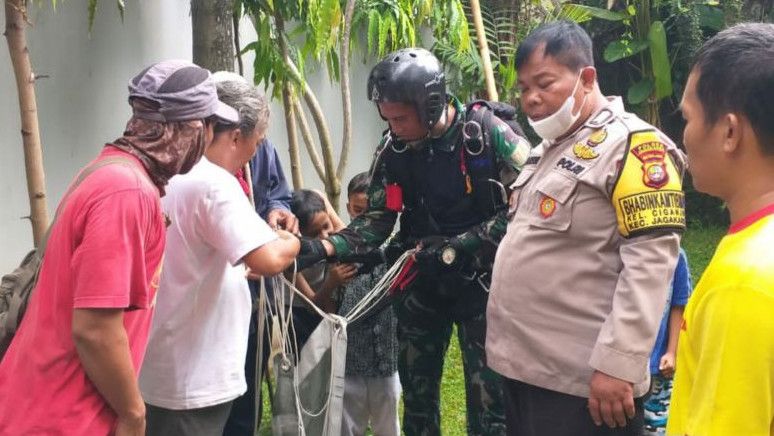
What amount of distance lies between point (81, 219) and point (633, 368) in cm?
154

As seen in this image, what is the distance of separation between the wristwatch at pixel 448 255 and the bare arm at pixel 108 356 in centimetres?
144

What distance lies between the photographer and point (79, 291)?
223cm

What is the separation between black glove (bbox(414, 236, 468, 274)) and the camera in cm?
352

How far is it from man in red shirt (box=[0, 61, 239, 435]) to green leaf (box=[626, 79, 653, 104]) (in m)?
9.36

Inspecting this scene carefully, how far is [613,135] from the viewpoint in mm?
2854

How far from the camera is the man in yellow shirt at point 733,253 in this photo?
4.83 ft

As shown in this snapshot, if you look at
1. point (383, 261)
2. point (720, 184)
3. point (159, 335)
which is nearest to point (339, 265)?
point (383, 261)

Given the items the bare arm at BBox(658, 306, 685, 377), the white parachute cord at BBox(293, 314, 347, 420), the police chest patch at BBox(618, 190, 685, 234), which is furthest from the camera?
the bare arm at BBox(658, 306, 685, 377)

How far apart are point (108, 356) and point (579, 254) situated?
4.55 feet

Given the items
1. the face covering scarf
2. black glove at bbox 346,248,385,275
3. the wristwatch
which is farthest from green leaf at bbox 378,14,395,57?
the face covering scarf

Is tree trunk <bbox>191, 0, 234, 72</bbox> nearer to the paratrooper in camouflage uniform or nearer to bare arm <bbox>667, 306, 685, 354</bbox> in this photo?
the paratrooper in camouflage uniform

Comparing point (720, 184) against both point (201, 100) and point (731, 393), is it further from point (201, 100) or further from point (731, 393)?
point (201, 100)

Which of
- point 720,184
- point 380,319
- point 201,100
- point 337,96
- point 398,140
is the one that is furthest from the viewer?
point 337,96

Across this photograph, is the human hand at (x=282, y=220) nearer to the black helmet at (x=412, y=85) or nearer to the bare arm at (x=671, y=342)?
the black helmet at (x=412, y=85)
